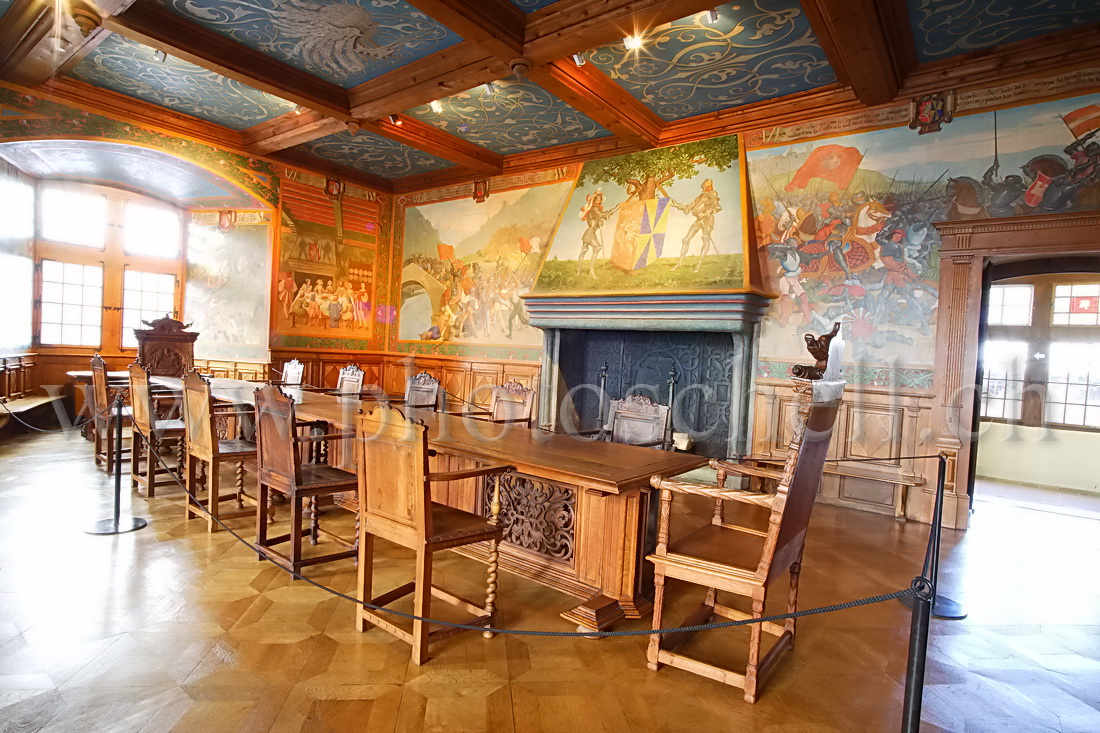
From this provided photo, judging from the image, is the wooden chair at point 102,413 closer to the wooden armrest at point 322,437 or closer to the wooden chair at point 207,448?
the wooden chair at point 207,448

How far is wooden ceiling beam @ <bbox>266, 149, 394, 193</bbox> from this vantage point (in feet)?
26.1

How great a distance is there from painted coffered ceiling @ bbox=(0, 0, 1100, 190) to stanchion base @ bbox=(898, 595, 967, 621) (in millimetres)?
3719

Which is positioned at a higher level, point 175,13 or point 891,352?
point 175,13

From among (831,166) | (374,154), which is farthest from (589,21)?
(374,154)

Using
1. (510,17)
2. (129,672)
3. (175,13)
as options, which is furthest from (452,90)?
(129,672)

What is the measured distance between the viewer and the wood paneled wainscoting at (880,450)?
194 inches

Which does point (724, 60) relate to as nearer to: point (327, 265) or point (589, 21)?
point (589, 21)

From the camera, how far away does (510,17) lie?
4371 mm

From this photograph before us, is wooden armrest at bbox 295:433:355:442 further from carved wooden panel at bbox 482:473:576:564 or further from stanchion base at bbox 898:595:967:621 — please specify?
stanchion base at bbox 898:595:967:621

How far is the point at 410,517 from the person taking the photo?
2.32 meters

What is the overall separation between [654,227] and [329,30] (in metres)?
3.59

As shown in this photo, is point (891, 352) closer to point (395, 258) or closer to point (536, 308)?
point (536, 308)

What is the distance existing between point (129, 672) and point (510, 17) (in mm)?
4607

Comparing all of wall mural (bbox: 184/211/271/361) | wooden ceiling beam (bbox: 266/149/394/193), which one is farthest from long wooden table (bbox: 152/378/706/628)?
wooden ceiling beam (bbox: 266/149/394/193)
